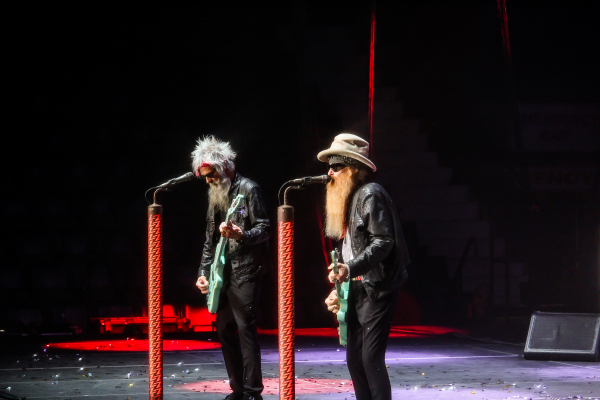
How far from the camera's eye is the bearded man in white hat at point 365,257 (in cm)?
353

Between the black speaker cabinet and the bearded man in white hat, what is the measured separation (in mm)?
3600

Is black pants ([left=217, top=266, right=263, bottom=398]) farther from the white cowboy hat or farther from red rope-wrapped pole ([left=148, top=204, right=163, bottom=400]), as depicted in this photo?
the white cowboy hat

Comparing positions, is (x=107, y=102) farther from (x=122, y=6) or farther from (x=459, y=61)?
(x=459, y=61)

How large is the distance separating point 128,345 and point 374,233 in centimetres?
512

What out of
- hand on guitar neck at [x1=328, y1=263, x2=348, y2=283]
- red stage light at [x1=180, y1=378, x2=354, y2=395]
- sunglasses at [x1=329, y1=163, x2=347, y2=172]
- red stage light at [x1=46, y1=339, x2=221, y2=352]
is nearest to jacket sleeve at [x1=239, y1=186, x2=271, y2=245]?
sunglasses at [x1=329, y1=163, x2=347, y2=172]

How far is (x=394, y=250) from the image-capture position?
362 cm

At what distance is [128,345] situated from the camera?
812 centimetres

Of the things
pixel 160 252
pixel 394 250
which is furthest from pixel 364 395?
pixel 160 252

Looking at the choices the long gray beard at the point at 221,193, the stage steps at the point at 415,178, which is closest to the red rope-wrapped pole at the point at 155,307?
the long gray beard at the point at 221,193

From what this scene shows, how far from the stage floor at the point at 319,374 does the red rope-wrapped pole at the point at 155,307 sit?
1146 millimetres

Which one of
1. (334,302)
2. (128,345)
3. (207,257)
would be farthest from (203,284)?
(128,345)

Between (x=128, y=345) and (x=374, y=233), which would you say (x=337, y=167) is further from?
(x=128, y=345)

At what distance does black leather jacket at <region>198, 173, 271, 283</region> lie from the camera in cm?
448

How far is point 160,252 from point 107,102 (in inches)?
321
